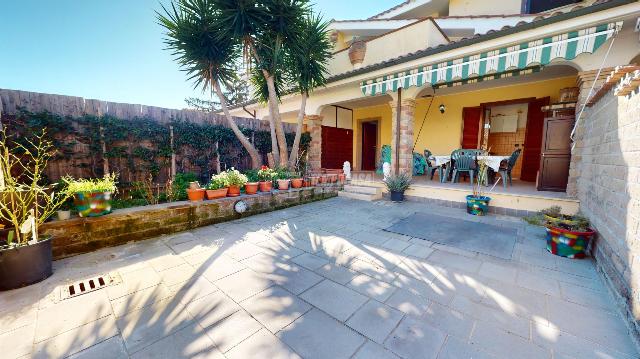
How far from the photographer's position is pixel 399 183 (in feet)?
20.8

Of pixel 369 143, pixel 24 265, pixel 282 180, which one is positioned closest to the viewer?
pixel 24 265

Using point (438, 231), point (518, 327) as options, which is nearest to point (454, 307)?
point (518, 327)

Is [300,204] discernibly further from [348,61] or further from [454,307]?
[348,61]

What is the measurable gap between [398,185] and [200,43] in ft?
20.6

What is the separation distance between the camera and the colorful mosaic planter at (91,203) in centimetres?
317

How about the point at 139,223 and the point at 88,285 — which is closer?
the point at 88,285

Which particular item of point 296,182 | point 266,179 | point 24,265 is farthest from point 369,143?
point 24,265

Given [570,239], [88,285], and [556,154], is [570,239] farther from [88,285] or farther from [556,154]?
[88,285]

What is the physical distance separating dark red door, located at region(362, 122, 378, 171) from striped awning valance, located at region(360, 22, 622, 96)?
4.59m

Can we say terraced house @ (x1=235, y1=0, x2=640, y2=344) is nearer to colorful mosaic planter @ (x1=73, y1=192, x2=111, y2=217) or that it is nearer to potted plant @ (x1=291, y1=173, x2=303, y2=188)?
potted plant @ (x1=291, y1=173, x2=303, y2=188)

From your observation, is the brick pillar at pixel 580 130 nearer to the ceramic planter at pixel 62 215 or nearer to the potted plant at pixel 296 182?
the potted plant at pixel 296 182

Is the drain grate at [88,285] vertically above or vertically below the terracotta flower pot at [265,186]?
below

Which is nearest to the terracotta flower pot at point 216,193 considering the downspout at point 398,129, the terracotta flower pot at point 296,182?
the terracotta flower pot at point 296,182

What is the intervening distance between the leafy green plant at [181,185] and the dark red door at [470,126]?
872cm
